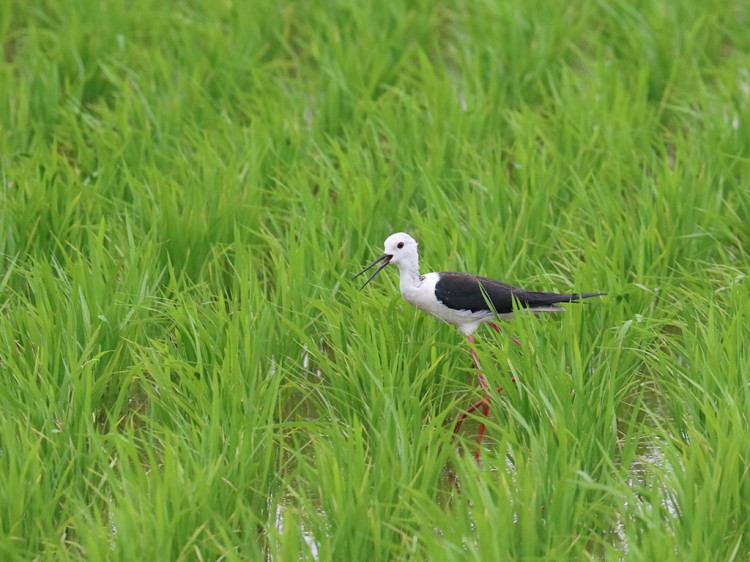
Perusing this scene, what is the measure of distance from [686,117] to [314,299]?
9.67 feet

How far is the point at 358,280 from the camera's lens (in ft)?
16.3

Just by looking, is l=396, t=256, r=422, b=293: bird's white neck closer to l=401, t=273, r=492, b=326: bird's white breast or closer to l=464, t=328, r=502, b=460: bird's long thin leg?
l=401, t=273, r=492, b=326: bird's white breast

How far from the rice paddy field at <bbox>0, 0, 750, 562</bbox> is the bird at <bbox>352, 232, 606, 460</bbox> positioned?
3.4 inches

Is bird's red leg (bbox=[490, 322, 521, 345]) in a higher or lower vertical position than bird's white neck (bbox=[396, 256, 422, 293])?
lower

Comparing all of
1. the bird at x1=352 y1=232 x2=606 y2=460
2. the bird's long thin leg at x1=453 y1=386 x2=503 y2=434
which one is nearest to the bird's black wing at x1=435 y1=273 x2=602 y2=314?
the bird at x1=352 y1=232 x2=606 y2=460

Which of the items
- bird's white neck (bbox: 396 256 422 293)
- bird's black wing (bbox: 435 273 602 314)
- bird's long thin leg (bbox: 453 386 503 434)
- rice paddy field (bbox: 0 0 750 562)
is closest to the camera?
rice paddy field (bbox: 0 0 750 562)

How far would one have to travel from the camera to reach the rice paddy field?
3.44 m

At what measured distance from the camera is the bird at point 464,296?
14.5 feet

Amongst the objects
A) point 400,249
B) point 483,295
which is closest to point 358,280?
point 400,249

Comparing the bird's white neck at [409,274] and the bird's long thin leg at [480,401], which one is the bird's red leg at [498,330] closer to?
the bird's long thin leg at [480,401]

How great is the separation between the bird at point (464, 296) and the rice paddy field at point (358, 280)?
0.28 feet

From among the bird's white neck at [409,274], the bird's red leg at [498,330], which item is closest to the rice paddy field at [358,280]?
the bird's red leg at [498,330]

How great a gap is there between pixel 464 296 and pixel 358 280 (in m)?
0.64

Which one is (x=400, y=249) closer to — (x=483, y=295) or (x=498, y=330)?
(x=483, y=295)
